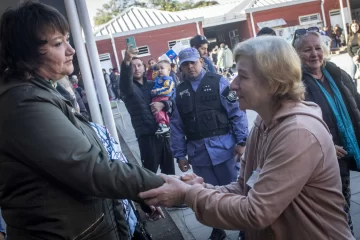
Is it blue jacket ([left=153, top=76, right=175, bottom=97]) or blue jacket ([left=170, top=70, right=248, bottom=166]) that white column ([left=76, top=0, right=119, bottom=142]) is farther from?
blue jacket ([left=153, top=76, right=175, bottom=97])

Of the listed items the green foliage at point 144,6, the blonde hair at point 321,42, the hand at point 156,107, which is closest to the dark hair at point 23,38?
the blonde hair at point 321,42

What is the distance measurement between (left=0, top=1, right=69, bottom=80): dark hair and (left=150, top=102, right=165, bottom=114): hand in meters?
3.18

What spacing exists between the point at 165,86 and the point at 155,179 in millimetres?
3371

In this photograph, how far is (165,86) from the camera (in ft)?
16.5

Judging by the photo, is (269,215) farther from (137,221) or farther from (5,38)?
(5,38)

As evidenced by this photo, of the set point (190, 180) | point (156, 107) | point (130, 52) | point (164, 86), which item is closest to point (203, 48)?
point (164, 86)

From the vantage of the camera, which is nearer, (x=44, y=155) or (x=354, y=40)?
(x=44, y=155)

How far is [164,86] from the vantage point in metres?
5.04

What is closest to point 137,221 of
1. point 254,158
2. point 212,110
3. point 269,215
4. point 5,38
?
point 254,158

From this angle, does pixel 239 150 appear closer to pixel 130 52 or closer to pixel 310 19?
pixel 130 52

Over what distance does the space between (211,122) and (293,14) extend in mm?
28766

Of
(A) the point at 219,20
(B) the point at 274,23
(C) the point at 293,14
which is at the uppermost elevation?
(A) the point at 219,20

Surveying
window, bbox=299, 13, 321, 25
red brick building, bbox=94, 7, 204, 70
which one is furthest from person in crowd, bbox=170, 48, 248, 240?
window, bbox=299, 13, 321, 25

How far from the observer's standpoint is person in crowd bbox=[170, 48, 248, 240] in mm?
3639
